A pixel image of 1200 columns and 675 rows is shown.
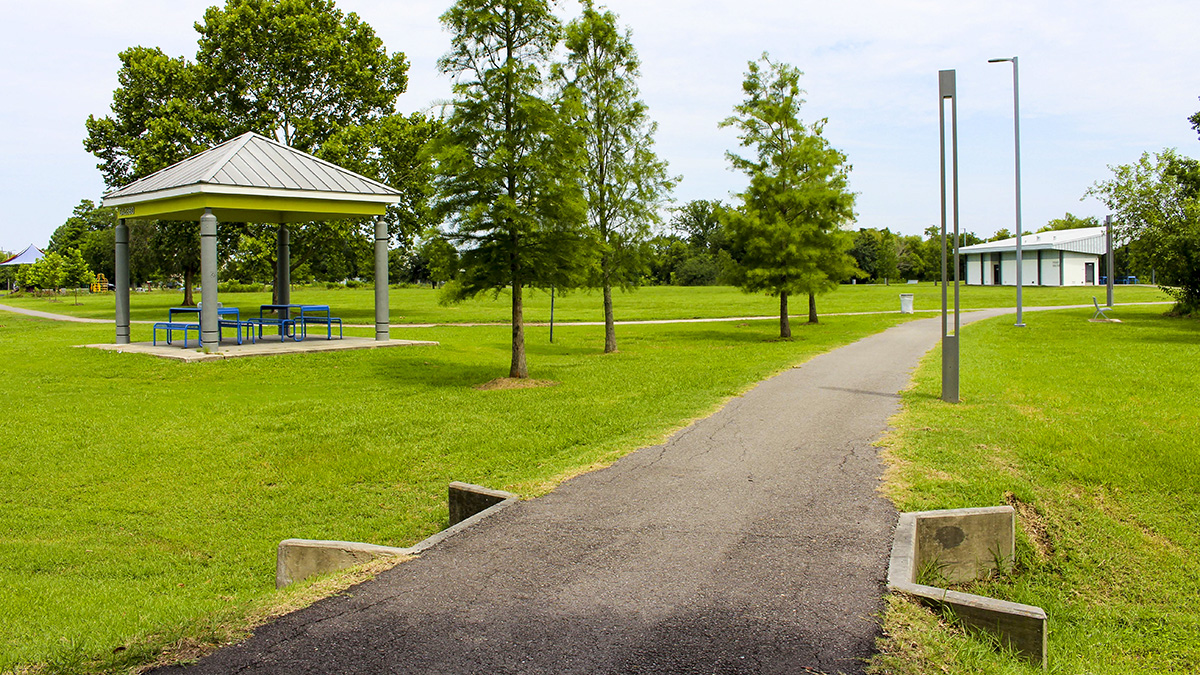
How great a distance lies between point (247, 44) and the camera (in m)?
33.1

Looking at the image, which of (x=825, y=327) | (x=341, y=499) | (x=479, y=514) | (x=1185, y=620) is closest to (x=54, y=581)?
(x=341, y=499)

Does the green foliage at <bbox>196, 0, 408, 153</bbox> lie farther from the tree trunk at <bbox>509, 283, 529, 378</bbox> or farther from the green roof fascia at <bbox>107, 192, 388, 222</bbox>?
the tree trunk at <bbox>509, 283, 529, 378</bbox>

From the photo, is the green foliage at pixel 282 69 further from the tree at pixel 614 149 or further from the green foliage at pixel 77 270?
the green foliage at pixel 77 270

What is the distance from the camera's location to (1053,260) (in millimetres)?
70938

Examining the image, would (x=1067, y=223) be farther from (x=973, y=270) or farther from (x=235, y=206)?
(x=235, y=206)

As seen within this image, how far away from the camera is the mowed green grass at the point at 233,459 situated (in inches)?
228

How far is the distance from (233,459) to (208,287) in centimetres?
980

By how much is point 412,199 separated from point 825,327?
17.6 meters

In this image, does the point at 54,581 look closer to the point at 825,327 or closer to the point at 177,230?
the point at 825,327

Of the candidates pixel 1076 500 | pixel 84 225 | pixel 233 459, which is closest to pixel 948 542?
pixel 1076 500

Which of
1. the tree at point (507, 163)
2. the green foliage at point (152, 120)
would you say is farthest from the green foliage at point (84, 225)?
the tree at point (507, 163)

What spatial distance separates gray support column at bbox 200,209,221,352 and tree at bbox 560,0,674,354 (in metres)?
8.37

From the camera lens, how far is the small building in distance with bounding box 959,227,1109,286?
232ft

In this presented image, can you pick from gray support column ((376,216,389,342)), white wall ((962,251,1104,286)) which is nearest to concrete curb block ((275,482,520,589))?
gray support column ((376,216,389,342))
